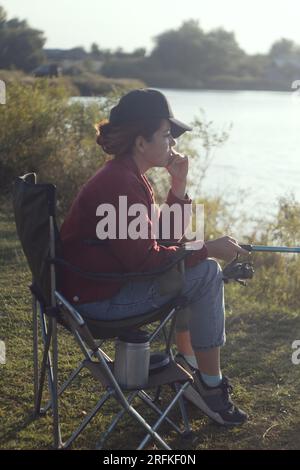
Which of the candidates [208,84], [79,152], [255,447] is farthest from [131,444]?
[208,84]

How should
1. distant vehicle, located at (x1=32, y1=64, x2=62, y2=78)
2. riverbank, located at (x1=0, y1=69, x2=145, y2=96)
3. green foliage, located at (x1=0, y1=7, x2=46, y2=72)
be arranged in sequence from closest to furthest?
riverbank, located at (x1=0, y1=69, x2=145, y2=96), green foliage, located at (x1=0, y1=7, x2=46, y2=72), distant vehicle, located at (x1=32, y1=64, x2=62, y2=78)

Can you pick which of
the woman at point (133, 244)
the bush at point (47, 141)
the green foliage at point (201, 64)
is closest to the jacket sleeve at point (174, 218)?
the woman at point (133, 244)

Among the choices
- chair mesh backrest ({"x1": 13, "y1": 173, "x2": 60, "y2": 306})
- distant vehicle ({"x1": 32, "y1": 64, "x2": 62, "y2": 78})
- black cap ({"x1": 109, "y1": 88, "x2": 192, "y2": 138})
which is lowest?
chair mesh backrest ({"x1": 13, "y1": 173, "x2": 60, "y2": 306})

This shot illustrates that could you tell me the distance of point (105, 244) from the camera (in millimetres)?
2879

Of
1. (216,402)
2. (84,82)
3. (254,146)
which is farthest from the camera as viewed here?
(254,146)

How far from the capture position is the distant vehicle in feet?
38.5

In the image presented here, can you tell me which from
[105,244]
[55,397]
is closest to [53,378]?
[55,397]

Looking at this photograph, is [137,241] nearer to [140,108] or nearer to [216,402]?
[140,108]

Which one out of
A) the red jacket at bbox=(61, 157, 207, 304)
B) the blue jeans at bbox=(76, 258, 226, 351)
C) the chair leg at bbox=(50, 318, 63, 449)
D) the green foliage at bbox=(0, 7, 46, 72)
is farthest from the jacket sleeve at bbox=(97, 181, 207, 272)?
the green foliage at bbox=(0, 7, 46, 72)

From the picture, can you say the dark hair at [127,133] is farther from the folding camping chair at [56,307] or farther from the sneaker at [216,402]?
the sneaker at [216,402]

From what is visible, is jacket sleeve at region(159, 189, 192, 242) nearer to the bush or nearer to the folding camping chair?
the folding camping chair

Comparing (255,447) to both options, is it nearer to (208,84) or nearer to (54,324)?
(54,324)

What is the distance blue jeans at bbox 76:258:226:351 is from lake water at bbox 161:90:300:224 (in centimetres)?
135

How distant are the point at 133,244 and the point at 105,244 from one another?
0.13 metres
